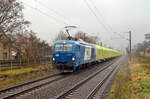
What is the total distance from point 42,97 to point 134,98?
440 cm

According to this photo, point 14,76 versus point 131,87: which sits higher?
point 14,76

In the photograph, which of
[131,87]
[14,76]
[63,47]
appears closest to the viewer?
[131,87]

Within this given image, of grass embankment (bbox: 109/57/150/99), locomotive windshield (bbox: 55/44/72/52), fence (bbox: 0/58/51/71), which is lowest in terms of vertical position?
grass embankment (bbox: 109/57/150/99)

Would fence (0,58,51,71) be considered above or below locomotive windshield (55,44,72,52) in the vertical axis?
below

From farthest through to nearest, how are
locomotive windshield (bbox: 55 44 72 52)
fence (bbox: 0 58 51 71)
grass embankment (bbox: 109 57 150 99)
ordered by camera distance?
fence (bbox: 0 58 51 71)
locomotive windshield (bbox: 55 44 72 52)
grass embankment (bbox: 109 57 150 99)

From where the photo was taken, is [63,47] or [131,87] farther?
[63,47]

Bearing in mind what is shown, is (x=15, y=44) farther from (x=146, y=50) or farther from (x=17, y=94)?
(x=146, y=50)

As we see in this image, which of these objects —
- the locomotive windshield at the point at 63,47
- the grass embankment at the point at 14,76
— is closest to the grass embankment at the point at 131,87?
the locomotive windshield at the point at 63,47

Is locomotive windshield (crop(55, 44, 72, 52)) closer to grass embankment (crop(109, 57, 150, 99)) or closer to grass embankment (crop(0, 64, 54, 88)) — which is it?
grass embankment (crop(0, 64, 54, 88))

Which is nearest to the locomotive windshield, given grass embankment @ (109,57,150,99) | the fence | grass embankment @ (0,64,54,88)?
grass embankment @ (0,64,54,88)

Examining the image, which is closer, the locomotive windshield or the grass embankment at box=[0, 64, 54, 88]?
the grass embankment at box=[0, 64, 54, 88]

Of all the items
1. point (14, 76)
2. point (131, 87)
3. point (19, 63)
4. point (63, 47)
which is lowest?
point (131, 87)

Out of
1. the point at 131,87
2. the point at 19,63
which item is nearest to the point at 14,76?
the point at 19,63

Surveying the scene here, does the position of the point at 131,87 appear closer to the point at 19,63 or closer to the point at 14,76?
the point at 14,76
